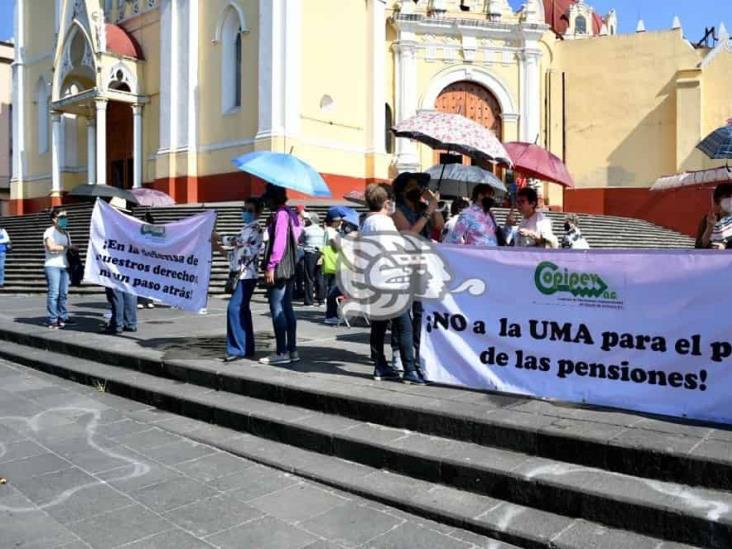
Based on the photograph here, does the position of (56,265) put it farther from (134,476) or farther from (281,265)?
(134,476)

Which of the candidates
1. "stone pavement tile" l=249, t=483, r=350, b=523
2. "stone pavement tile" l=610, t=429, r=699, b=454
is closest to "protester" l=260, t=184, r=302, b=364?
"stone pavement tile" l=249, t=483, r=350, b=523

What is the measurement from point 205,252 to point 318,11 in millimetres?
14240

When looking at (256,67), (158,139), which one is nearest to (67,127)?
(158,139)

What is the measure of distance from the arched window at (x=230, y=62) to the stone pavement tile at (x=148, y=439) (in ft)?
53.4

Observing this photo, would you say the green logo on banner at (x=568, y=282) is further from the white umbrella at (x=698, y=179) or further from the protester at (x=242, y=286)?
the white umbrella at (x=698, y=179)

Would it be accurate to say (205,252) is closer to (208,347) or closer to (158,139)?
(208,347)

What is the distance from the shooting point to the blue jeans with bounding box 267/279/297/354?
6590mm

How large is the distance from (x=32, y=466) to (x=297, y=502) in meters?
2.00

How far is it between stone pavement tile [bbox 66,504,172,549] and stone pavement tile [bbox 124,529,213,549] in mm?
62

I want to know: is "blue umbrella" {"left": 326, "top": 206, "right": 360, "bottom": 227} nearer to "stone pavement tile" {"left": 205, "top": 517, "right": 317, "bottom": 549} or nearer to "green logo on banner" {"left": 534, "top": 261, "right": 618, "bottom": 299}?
"green logo on banner" {"left": 534, "top": 261, "right": 618, "bottom": 299}

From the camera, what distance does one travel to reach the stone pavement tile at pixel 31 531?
365cm

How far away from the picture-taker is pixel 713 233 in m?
5.86

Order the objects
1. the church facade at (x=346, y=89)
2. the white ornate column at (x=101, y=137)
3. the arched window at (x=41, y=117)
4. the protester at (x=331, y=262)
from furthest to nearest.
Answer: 1. the arched window at (x=41, y=117)
2. the white ornate column at (x=101, y=137)
3. the church facade at (x=346, y=89)
4. the protester at (x=331, y=262)

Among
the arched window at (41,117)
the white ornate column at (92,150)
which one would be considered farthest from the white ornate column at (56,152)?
the arched window at (41,117)
